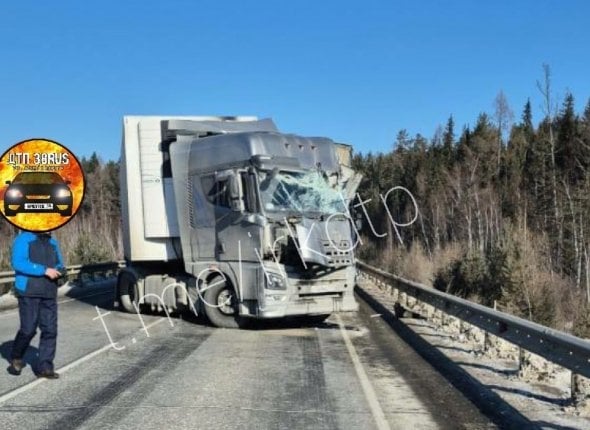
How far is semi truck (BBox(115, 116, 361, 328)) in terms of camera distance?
40.3ft

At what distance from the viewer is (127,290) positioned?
1611 centimetres

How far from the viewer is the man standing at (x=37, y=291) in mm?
7762

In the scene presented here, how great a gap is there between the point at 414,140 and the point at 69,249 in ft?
230

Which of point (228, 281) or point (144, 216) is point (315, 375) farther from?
point (144, 216)

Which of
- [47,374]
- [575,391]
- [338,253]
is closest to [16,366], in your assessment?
[47,374]

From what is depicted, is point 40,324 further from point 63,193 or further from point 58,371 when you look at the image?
point 63,193

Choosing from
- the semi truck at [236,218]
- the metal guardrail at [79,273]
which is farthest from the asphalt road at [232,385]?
Answer: the metal guardrail at [79,273]

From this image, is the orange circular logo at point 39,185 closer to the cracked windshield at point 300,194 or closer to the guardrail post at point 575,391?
the cracked windshield at point 300,194

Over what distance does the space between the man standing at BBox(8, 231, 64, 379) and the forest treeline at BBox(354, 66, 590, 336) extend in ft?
25.0

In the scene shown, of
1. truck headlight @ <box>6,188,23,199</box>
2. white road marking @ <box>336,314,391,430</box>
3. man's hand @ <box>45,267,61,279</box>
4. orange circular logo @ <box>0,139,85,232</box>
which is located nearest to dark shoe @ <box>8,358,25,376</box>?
man's hand @ <box>45,267,61,279</box>

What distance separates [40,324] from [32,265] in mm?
729

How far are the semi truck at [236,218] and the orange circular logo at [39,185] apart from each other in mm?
4898

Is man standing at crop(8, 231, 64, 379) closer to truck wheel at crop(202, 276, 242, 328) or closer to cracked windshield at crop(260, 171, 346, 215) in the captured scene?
cracked windshield at crop(260, 171, 346, 215)

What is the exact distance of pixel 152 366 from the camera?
907 cm
